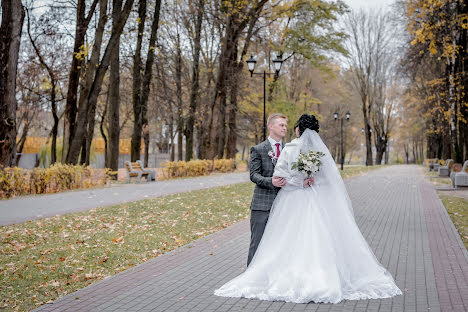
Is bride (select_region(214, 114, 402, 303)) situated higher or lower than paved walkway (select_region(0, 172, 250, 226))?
higher

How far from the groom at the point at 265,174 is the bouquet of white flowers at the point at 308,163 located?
20 centimetres

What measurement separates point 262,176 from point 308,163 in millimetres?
564

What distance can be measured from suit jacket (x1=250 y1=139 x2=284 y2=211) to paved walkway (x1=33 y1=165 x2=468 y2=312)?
3.74ft

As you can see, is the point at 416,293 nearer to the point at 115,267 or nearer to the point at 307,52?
the point at 115,267

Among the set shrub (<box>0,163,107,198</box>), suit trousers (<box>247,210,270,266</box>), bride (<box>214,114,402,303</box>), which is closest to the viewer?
bride (<box>214,114,402,303</box>)

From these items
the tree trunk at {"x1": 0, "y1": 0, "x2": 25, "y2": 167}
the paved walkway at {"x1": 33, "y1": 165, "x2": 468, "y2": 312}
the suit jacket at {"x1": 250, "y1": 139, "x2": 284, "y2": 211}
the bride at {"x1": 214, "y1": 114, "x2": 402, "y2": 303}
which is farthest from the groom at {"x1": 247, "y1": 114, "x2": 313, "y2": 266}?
the tree trunk at {"x1": 0, "y1": 0, "x2": 25, "y2": 167}

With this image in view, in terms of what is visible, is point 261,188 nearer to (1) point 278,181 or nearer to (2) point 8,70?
(1) point 278,181

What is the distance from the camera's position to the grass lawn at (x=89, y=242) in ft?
19.7

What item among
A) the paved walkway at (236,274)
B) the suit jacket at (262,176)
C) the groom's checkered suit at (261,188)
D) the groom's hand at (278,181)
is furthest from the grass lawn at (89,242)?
→ the groom's hand at (278,181)

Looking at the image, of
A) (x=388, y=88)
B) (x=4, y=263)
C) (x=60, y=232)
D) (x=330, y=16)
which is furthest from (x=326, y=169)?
(x=388, y=88)

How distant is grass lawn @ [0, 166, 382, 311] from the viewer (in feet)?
19.7

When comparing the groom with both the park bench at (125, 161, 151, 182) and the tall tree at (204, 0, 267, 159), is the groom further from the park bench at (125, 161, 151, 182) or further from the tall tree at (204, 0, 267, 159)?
the tall tree at (204, 0, 267, 159)

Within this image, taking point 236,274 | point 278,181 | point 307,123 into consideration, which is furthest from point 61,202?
point 307,123

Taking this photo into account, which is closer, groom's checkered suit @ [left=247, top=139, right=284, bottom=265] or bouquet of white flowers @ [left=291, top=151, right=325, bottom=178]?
bouquet of white flowers @ [left=291, top=151, right=325, bottom=178]
